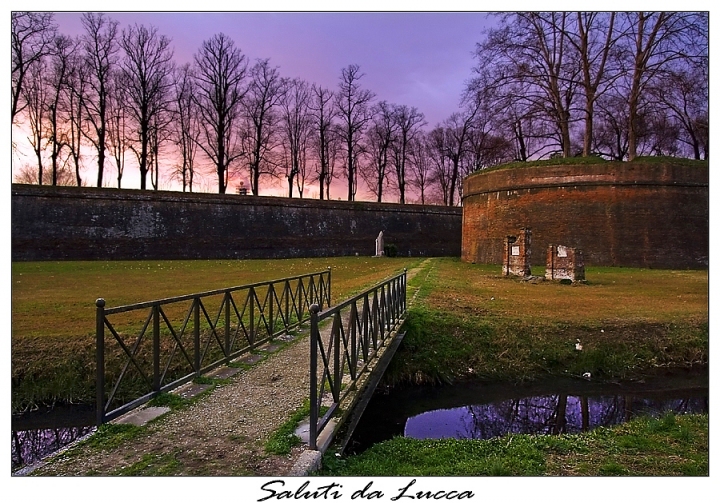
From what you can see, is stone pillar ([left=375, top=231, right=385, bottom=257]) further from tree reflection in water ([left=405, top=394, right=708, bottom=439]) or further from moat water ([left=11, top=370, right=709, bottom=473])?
tree reflection in water ([left=405, top=394, right=708, bottom=439])

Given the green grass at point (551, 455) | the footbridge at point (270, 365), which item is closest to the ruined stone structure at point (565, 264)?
the footbridge at point (270, 365)

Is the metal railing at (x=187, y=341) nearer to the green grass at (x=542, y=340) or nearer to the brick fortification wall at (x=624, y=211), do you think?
the green grass at (x=542, y=340)

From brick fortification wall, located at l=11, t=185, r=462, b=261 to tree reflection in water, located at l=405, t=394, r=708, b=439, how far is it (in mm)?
19164

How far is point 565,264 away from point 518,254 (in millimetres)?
1580

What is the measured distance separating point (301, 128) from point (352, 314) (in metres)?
31.4

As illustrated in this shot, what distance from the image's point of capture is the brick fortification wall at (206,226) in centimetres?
2034

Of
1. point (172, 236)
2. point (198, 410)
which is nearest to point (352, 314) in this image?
point (198, 410)

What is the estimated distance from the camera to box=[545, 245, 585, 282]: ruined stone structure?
44.9 feet

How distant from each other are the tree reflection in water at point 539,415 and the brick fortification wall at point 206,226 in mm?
19164

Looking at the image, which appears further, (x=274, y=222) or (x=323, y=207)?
(x=323, y=207)

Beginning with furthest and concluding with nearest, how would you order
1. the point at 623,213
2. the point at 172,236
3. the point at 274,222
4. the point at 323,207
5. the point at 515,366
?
the point at 323,207
the point at 274,222
the point at 172,236
the point at 623,213
the point at 515,366

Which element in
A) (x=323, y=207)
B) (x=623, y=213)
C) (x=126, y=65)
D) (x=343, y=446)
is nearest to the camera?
(x=343, y=446)

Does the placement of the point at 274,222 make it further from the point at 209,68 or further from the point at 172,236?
the point at 209,68

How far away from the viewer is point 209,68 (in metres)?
28.9
